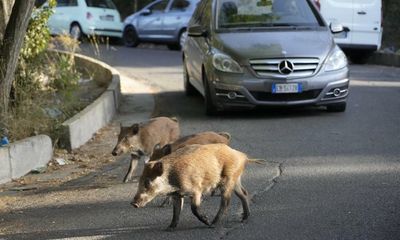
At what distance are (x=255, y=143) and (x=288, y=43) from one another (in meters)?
2.24

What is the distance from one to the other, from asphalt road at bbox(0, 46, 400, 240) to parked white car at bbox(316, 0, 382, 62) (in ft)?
24.3

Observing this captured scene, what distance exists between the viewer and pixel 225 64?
33.3 ft

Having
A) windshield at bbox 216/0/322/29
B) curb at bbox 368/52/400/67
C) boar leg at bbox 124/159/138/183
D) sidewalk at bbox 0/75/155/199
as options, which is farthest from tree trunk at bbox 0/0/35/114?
curb at bbox 368/52/400/67

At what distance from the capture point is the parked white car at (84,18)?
83.2 feet

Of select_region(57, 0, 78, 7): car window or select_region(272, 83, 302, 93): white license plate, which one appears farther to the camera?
select_region(57, 0, 78, 7): car window

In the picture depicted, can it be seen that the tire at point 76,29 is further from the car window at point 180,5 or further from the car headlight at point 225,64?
the car headlight at point 225,64

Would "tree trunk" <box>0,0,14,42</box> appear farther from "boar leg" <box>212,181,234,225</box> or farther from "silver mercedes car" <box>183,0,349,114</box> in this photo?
"boar leg" <box>212,181,234,225</box>

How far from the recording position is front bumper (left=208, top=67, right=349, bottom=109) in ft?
32.8

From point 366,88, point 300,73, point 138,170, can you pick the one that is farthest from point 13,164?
point 366,88

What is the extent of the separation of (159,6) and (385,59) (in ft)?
28.2

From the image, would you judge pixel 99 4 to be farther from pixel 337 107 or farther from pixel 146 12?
pixel 337 107

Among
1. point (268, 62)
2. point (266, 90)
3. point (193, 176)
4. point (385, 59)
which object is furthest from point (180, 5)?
point (193, 176)

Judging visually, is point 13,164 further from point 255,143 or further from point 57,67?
point 57,67

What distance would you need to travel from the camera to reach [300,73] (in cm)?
1003
